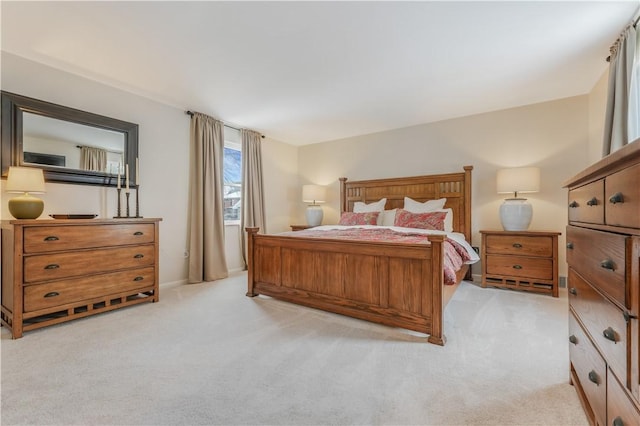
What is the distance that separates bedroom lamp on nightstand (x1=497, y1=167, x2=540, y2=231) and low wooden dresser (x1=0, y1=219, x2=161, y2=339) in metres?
4.05

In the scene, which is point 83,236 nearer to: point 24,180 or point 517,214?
point 24,180

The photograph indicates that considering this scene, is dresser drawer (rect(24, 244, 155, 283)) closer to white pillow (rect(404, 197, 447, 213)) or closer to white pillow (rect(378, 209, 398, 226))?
white pillow (rect(378, 209, 398, 226))

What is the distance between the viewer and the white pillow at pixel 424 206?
12.6 feet

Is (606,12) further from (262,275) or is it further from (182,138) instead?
(182,138)

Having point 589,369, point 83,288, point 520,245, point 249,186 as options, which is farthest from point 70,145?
point 520,245

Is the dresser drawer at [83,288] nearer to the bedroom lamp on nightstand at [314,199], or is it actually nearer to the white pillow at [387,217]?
the bedroom lamp on nightstand at [314,199]

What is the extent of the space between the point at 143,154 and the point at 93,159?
510 mm

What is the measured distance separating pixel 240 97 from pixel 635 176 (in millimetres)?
3368

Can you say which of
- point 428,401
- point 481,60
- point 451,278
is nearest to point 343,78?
point 481,60

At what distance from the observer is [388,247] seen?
2.19 metres

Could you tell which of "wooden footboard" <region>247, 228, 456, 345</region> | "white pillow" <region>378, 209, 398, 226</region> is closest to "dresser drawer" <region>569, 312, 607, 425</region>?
"wooden footboard" <region>247, 228, 456, 345</region>

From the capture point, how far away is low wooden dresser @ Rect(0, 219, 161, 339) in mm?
2080

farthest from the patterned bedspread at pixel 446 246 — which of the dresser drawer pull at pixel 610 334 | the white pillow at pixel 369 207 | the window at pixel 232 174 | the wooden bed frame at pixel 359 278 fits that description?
the window at pixel 232 174

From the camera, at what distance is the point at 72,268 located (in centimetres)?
233
